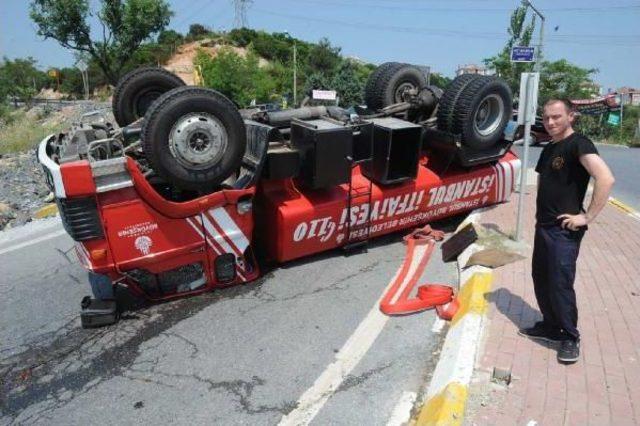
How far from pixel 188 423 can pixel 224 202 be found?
2.13m

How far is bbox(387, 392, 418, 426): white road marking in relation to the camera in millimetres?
3051

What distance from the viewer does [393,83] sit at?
728 cm

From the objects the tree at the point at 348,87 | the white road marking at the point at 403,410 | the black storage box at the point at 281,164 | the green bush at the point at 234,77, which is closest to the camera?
the white road marking at the point at 403,410

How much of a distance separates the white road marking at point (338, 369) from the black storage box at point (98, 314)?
2.04 meters

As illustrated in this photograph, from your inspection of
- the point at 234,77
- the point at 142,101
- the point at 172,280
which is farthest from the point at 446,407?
the point at 234,77

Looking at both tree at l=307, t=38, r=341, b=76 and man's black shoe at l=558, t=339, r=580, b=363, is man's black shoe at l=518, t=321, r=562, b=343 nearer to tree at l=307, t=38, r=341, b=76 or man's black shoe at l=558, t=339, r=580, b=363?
man's black shoe at l=558, t=339, r=580, b=363

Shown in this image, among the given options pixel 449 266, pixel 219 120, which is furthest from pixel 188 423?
pixel 449 266

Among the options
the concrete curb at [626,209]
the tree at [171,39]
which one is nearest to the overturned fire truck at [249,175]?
the concrete curb at [626,209]

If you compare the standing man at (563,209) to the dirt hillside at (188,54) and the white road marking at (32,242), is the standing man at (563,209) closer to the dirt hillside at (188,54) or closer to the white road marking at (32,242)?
the white road marking at (32,242)

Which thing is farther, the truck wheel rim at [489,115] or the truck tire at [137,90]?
the truck wheel rim at [489,115]

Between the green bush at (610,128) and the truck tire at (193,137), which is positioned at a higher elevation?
the truck tire at (193,137)

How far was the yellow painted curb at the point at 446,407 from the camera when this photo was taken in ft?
9.15

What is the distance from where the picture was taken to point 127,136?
500cm

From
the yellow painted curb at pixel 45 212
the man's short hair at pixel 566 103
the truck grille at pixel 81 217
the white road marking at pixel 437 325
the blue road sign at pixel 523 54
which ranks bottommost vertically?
the white road marking at pixel 437 325
